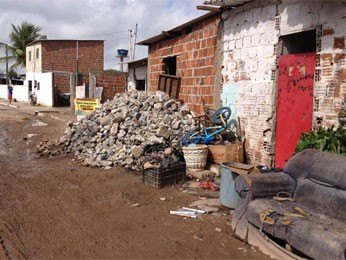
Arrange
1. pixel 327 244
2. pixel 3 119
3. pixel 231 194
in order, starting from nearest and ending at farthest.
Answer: pixel 327 244, pixel 231 194, pixel 3 119

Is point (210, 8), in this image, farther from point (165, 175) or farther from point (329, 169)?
point (329, 169)

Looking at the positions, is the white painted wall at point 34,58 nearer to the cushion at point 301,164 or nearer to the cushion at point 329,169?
the cushion at point 301,164

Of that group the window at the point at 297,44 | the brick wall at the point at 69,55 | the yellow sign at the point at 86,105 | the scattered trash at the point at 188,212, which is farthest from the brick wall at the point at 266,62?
the brick wall at the point at 69,55

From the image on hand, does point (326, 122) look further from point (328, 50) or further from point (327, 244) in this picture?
point (327, 244)

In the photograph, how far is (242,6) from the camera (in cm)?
841

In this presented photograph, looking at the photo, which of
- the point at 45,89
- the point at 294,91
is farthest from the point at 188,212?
the point at 45,89

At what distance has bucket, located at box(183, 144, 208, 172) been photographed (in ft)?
25.5

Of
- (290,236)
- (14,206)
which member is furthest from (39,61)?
(290,236)

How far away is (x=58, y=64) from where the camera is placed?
3372 centimetres

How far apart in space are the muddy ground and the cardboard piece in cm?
141

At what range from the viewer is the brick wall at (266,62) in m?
6.02

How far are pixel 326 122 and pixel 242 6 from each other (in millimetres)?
3634

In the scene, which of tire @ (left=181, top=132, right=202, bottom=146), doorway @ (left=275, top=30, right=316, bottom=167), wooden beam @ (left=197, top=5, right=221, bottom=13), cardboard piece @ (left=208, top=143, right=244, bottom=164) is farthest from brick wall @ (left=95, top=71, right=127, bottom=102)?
doorway @ (left=275, top=30, right=316, bottom=167)

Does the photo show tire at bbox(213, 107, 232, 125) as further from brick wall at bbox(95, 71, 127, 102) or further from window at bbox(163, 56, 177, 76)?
brick wall at bbox(95, 71, 127, 102)
